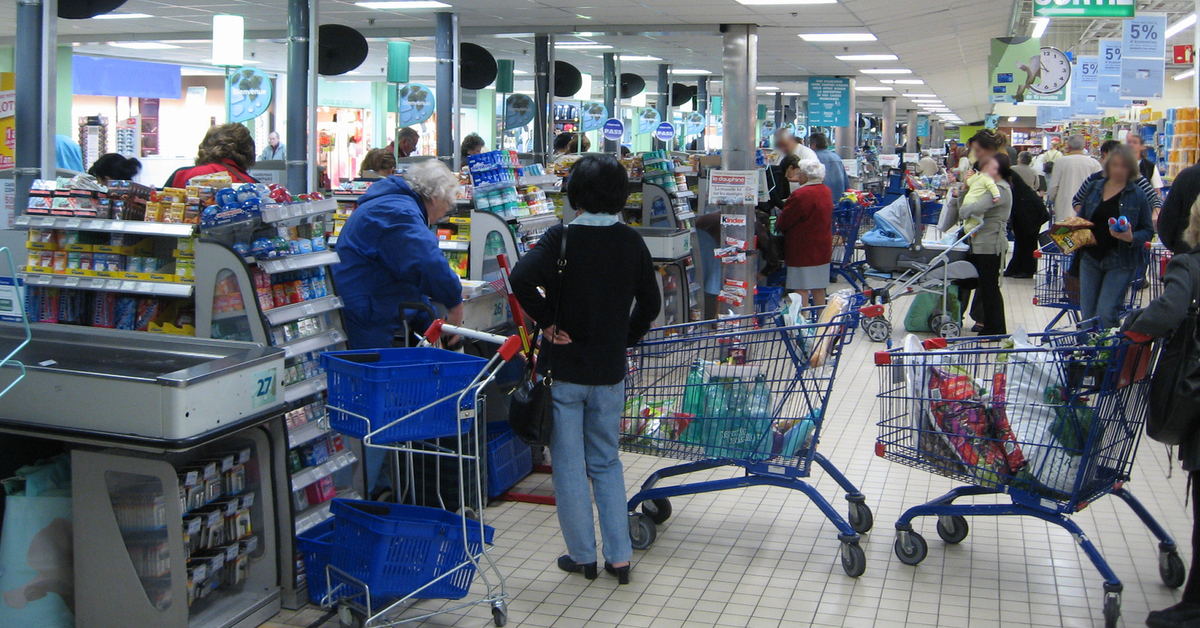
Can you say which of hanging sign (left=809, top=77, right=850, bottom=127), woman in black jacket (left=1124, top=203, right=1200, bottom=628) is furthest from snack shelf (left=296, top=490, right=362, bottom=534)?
hanging sign (left=809, top=77, right=850, bottom=127)

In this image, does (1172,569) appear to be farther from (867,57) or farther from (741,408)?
(867,57)

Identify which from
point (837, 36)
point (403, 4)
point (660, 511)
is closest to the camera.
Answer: point (660, 511)

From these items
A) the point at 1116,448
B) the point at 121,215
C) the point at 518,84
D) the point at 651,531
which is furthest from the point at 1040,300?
the point at 518,84

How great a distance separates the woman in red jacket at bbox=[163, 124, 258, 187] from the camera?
217 inches

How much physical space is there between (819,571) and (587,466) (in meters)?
1.07

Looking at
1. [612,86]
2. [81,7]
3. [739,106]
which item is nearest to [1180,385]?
[81,7]

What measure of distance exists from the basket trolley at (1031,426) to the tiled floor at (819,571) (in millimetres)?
239

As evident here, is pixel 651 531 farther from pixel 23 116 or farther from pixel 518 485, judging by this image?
pixel 23 116

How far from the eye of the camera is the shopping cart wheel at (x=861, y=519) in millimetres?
4445

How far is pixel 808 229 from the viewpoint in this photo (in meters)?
8.43

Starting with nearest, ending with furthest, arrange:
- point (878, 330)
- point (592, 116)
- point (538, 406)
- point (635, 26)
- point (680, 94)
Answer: point (538, 406) < point (878, 330) < point (635, 26) < point (592, 116) < point (680, 94)

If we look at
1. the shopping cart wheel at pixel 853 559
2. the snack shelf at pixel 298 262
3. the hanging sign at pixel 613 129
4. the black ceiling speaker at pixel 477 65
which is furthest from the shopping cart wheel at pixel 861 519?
the hanging sign at pixel 613 129

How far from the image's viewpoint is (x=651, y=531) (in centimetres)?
434

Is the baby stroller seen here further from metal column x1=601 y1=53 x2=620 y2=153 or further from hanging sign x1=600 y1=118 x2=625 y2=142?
metal column x1=601 y1=53 x2=620 y2=153
